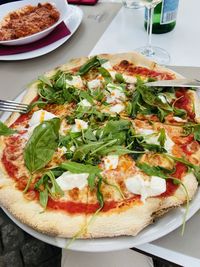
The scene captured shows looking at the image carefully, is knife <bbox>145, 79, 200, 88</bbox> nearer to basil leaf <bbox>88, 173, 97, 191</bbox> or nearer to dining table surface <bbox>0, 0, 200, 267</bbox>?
dining table surface <bbox>0, 0, 200, 267</bbox>

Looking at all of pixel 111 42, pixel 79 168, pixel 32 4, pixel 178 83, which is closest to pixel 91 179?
pixel 79 168

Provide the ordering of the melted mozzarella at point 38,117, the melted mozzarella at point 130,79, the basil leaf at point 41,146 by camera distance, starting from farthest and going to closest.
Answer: the melted mozzarella at point 130,79 < the melted mozzarella at point 38,117 < the basil leaf at point 41,146

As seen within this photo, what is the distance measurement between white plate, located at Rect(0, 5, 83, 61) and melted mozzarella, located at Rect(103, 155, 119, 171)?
1.80 feet

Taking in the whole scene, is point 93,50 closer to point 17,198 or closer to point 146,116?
point 146,116

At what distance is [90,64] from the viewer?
0.92m

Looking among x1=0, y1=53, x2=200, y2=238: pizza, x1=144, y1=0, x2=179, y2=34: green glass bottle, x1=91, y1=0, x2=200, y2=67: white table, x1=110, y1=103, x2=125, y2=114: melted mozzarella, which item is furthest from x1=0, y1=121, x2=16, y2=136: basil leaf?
x1=144, y1=0, x2=179, y2=34: green glass bottle

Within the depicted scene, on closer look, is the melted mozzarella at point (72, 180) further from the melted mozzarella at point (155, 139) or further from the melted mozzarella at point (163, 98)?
the melted mozzarella at point (163, 98)

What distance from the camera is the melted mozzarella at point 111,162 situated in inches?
26.6

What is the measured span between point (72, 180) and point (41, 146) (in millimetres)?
104

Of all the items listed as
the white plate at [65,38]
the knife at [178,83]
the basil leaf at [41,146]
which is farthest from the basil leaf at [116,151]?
the white plate at [65,38]

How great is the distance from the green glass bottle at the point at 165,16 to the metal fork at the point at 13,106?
55cm

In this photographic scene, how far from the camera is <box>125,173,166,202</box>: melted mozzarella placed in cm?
61

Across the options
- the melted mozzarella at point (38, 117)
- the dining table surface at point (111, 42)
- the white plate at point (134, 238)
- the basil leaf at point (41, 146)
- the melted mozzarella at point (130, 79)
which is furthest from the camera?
the dining table surface at point (111, 42)

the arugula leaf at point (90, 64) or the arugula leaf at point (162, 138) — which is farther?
the arugula leaf at point (90, 64)
